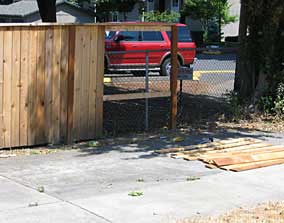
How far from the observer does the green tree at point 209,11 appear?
139 feet

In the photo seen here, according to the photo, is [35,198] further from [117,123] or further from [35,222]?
[117,123]

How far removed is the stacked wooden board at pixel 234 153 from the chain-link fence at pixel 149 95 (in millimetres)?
1750

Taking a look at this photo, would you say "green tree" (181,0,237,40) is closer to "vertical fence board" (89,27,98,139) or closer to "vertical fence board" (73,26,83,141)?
"vertical fence board" (89,27,98,139)

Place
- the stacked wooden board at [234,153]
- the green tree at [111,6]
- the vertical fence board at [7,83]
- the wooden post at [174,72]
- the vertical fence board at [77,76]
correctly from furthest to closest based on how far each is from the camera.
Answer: the green tree at [111,6]
the wooden post at [174,72]
the vertical fence board at [77,76]
the vertical fence board at [7,83]
the stacked wooden board at [234,153]

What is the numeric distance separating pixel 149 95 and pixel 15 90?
8.93ft

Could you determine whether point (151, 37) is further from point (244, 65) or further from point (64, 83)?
point (64, 83)

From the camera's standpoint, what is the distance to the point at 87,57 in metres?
10.0

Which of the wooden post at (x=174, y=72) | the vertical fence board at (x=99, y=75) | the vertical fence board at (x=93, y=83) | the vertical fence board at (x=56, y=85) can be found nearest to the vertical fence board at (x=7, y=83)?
the vertical fence board at (x=56, y=85)

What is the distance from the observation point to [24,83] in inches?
367

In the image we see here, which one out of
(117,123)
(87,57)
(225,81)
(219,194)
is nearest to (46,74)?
(87,57)

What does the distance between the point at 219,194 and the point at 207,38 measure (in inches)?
1519

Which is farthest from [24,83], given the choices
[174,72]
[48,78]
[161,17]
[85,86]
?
[161,17]

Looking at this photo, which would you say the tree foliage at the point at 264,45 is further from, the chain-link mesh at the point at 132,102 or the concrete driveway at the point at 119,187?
the concrete driveway at the point at 119,187

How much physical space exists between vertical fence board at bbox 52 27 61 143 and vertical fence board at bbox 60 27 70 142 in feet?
0.19
